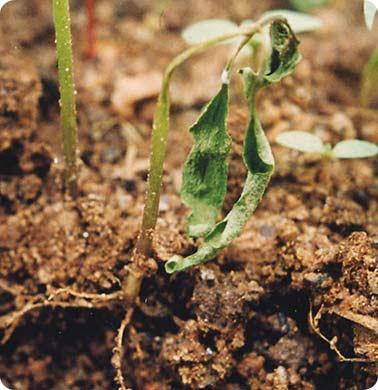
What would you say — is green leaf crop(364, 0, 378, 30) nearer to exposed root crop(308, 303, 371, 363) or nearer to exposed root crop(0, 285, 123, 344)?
exposed root crop(308, 303, 371, 363)

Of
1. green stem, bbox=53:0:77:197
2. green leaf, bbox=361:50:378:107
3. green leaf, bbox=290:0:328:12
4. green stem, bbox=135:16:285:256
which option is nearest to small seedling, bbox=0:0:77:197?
green stem, bbox=53:0:77:197

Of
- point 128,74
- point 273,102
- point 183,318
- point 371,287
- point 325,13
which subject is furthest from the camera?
point 325,13

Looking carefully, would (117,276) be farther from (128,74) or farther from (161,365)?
(128,74)

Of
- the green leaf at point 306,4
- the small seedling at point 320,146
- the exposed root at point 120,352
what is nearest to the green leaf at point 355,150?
the small seedling at point 320,146

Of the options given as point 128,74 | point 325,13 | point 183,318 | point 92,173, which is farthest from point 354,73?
point 183,318

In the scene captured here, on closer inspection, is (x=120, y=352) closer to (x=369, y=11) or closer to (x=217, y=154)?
(x=217, y=154)

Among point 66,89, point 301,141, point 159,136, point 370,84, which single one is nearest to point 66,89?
point 66,89
